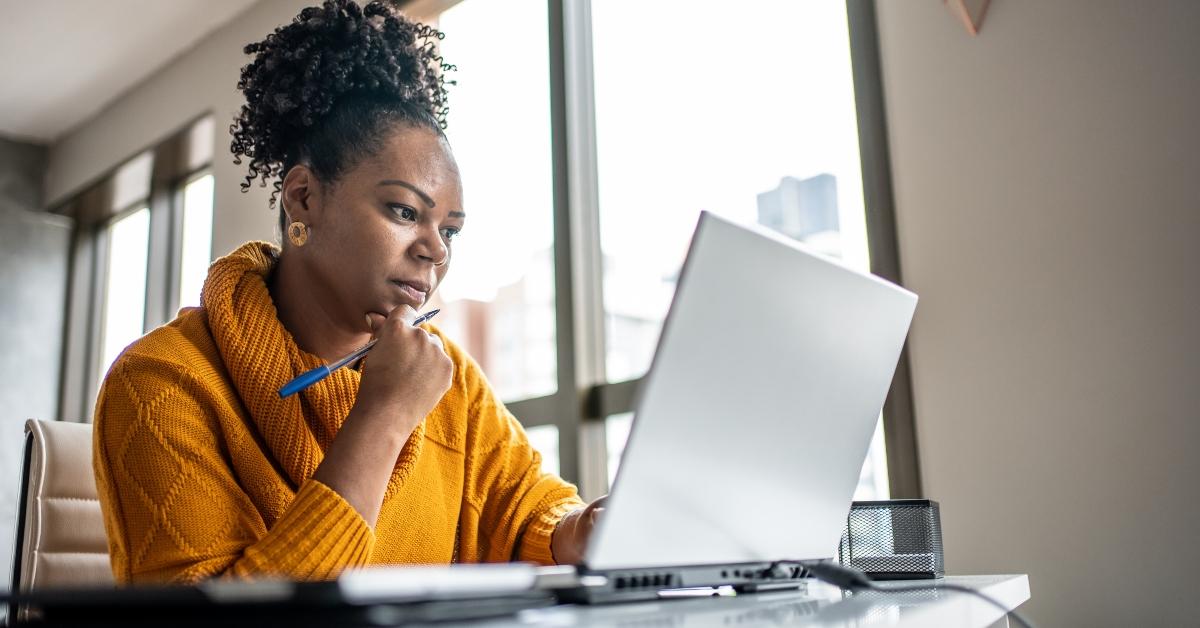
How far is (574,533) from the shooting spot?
1.17 meters

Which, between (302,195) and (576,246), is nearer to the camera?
(302,195)

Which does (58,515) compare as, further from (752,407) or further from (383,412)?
(752,407)

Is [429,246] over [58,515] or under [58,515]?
over

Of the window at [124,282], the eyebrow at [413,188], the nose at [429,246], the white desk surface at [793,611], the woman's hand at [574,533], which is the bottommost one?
the white desk surface at [793,611]

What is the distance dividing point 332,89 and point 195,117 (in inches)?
89.6

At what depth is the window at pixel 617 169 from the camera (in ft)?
6.56

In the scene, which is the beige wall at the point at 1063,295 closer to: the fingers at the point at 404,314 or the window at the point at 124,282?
the fingers at the point at 404,314

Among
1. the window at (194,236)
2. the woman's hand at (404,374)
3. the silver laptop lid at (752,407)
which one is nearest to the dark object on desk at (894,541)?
the silver laptop lid at (752,407)

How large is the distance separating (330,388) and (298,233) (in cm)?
25

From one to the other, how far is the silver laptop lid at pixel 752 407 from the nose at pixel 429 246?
2.10ft

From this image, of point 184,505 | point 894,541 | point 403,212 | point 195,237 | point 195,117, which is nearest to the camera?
point 184,505

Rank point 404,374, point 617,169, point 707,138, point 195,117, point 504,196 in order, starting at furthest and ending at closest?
point 195,117 → point 504,196 → point 617,169 → point 707,138 → point 404,374

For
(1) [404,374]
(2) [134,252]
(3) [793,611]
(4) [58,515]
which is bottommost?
(3) [793,611]

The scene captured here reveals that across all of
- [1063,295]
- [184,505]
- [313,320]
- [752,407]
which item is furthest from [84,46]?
[752,407]
